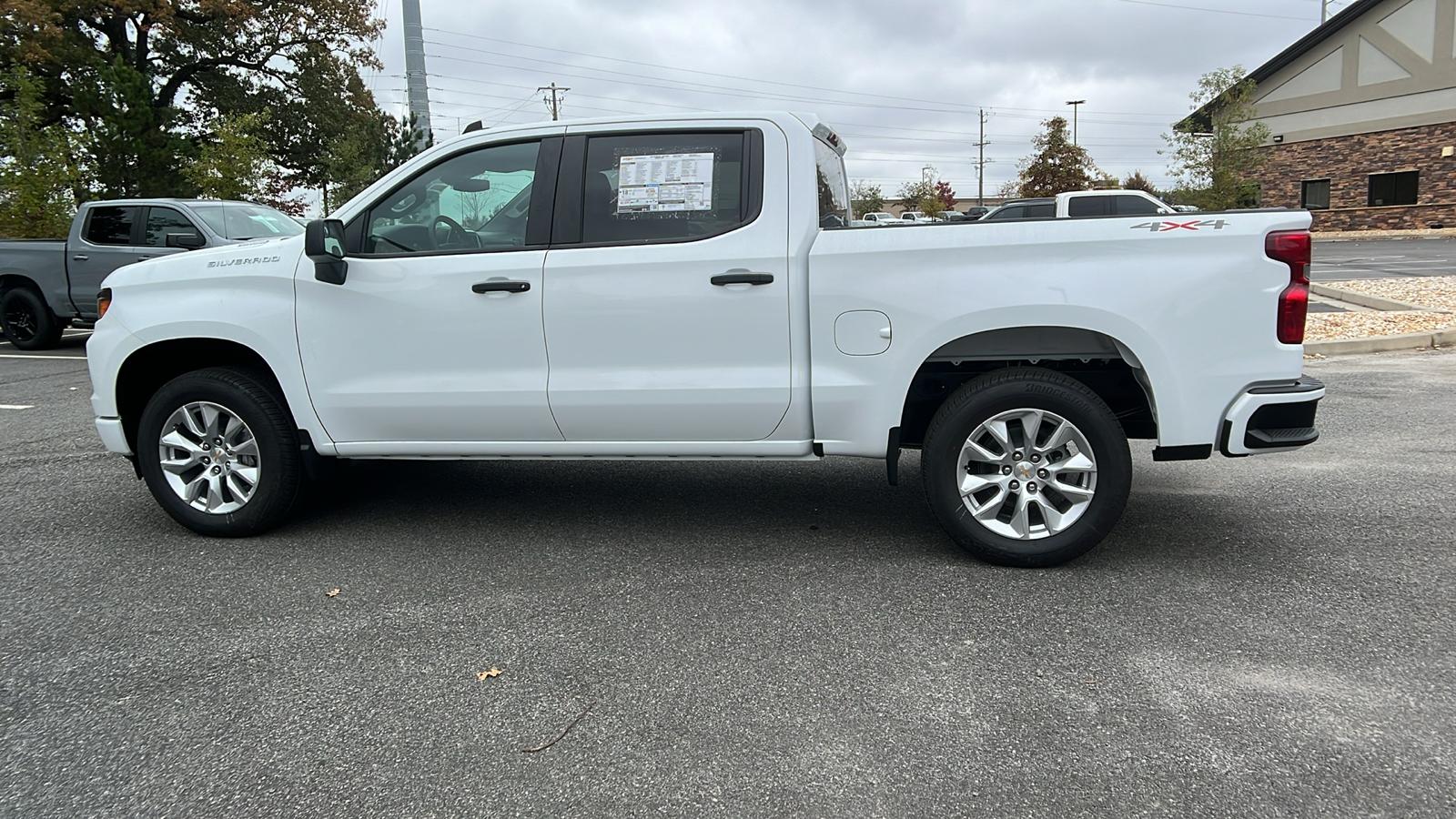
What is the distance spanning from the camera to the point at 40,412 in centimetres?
850

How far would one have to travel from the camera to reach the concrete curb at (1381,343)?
32.7 feet

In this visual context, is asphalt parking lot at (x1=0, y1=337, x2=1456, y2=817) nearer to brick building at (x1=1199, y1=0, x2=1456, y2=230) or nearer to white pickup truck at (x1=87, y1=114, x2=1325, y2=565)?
white pickup truck at (x1=87, y1=114, x2=1325, y2=565)

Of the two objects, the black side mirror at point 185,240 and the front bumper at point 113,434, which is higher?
the black side mirror at point 185,240

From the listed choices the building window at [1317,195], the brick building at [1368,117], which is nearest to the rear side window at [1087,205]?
the brick building at [1368,117]

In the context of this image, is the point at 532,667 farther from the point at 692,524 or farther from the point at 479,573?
the point at 692,524

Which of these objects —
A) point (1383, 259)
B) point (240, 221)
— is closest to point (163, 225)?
point (240, 221)

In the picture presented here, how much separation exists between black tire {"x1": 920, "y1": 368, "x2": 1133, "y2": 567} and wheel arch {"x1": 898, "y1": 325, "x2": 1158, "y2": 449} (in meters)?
0.13

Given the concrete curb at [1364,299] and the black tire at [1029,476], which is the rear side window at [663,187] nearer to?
the black tire at [1029,476]

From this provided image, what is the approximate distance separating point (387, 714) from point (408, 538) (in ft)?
6.06

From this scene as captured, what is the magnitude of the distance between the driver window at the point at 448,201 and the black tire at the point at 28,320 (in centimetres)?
1138

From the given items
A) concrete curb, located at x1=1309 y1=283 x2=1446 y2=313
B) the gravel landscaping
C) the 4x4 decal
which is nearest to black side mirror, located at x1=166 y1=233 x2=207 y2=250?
the 4x4 decal

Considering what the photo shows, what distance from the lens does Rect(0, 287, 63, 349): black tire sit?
13.2 m

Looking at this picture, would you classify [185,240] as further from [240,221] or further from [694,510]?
[694,510]

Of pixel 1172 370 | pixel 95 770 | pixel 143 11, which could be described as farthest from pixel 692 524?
pixel 143 11
